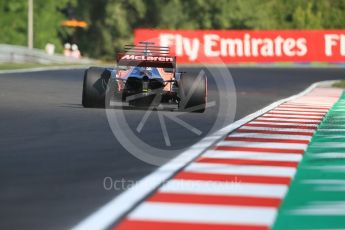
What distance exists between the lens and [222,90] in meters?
27.4

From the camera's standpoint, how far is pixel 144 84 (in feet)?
55.4

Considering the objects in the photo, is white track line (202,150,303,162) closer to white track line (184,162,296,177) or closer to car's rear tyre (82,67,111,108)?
white track line (184,162,296,177)

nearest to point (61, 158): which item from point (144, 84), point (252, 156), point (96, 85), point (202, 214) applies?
point (252, 156)

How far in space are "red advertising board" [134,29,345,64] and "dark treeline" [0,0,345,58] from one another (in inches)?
440

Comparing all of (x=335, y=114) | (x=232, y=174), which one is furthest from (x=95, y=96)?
(x=232, y=174)

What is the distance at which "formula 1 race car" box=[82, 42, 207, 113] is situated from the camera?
55.7 feet

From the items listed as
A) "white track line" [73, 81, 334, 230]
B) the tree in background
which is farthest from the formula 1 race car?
the tree in background

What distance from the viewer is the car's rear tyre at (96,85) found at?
17109 millimetres

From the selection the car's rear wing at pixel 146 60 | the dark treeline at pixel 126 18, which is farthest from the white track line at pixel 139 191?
the dark treeline at pixel 126 18

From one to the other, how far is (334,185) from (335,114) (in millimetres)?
10326

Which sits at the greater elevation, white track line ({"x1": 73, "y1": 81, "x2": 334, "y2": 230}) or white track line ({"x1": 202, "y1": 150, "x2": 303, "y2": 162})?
white track line ({"x1": 73, "y1": 81, "x2": 334, "y2": 230})

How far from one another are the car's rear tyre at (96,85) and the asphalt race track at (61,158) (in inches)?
13.2

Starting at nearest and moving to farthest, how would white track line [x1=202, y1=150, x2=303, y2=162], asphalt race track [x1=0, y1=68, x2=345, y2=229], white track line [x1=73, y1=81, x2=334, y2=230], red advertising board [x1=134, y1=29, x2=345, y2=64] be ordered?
1. white track line [x1=73, y1=81, x2=334, y2=230]
2. asphalt race track [x1=0, y1=68, x2=345, y2=229]
3. white track line [x1=202, y1=150, x2=303, y2=162]
4. red advertising board [x1=134, y1=29, x2=345, y2=64]

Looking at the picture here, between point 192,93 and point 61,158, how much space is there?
284 inches
